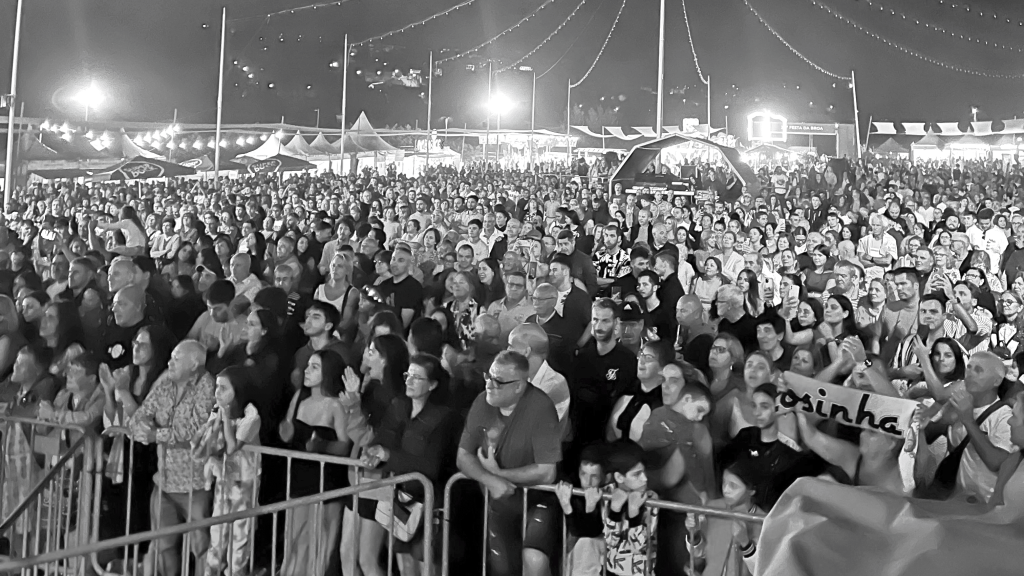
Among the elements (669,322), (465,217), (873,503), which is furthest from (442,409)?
(465,217)

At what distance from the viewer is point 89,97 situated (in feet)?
193

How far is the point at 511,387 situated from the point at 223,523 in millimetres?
1466

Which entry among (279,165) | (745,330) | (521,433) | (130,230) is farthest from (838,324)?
(279,165)

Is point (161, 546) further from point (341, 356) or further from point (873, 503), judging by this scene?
point (873, 503)

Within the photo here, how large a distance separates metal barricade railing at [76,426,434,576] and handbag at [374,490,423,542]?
4cm

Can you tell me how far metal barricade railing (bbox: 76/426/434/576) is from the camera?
17.9 ft

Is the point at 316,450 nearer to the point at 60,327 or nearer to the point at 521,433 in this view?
the point at 521,433

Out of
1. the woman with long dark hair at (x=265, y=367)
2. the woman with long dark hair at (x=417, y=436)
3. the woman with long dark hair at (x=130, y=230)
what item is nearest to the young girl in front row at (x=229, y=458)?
the woman with long dark hair at (x=265, y=367)

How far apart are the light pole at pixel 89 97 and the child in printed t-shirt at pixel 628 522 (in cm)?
5626

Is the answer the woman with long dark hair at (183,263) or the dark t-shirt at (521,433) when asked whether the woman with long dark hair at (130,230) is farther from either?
the dark t-shirt at (521,433)

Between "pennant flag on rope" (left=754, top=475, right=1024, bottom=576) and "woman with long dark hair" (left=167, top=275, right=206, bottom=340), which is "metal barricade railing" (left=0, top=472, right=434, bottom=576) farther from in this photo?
"pennant flag on rope" (left=754, top=475, right=1024, bottom=576)

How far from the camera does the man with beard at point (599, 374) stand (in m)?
5.96

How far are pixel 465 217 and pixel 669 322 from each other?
764 cm

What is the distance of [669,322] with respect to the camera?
8297mm
